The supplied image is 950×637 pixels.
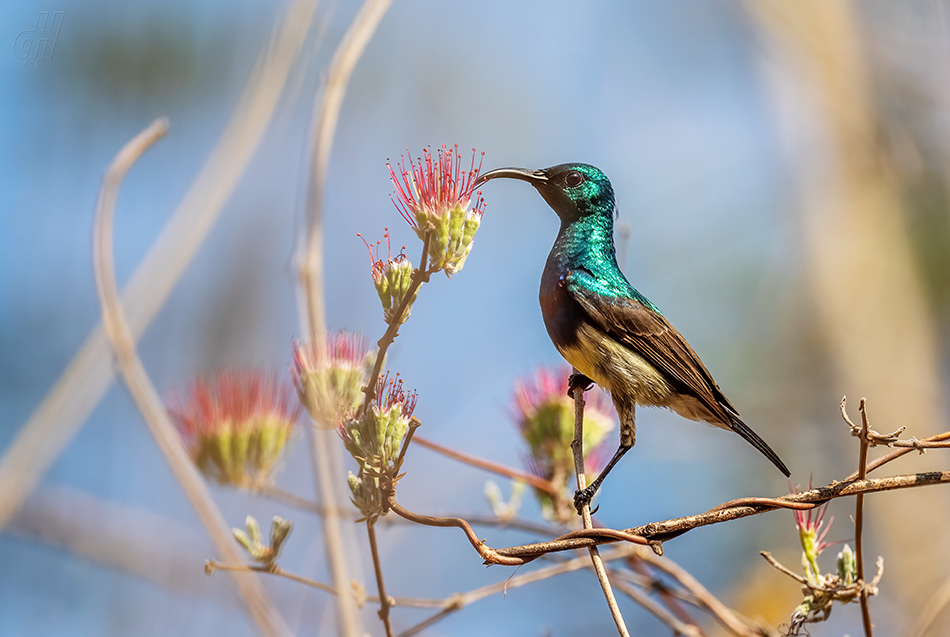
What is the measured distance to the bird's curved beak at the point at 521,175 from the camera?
197cm

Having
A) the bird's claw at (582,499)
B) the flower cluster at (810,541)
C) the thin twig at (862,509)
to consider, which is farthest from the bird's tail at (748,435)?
the bird's claw at (582,499)

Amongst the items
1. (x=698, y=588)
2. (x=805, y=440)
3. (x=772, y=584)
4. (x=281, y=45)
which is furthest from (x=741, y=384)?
(x=281, y=45)

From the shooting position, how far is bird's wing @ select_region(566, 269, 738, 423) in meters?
2.02

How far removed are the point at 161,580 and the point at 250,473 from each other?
1.71 m

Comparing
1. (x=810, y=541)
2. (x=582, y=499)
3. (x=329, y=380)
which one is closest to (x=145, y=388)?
Result: (x=329, y=380)

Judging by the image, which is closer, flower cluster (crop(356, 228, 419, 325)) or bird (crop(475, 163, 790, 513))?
flower cluster (crop(356, 228, 419, 325))

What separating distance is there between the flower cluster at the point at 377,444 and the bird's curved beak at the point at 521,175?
0.67m

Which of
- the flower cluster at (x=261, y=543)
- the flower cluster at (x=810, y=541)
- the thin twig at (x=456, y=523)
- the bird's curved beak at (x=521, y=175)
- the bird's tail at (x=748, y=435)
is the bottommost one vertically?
the flower cluster at (x=261, y=543)

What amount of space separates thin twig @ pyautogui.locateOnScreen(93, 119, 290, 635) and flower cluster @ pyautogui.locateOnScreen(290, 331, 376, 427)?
1.10 ft

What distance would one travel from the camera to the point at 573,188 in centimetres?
222

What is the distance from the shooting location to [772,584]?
6.41m

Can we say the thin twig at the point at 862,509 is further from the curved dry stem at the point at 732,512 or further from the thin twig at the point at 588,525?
the thin twig at the point at 588,525

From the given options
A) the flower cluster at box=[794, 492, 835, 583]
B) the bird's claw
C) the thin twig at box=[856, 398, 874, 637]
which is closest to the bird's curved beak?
the bird's claw

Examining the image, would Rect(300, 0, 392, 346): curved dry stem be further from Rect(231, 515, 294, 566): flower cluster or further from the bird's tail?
the bird's tail
